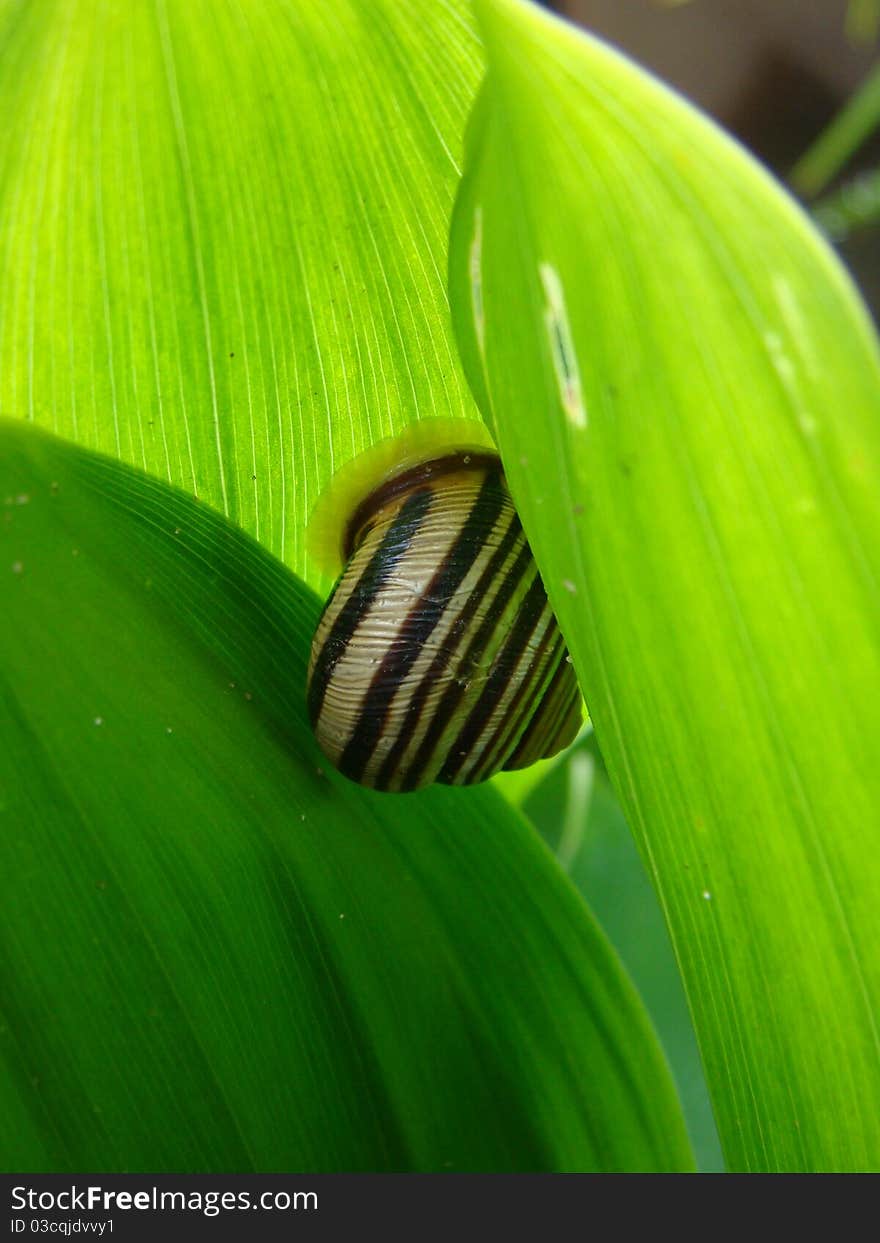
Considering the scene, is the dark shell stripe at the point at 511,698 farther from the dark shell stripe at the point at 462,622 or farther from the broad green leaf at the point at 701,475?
the broad green leaf at the point at 701,475

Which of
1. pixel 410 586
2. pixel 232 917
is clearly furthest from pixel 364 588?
pixel 232 917

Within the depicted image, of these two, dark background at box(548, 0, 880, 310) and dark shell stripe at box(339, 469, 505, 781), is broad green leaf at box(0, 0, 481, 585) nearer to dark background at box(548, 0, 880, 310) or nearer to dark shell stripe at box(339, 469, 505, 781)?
dark shell stripe at box(339, 469, 505, 781)

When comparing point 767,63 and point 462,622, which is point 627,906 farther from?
point 767,63

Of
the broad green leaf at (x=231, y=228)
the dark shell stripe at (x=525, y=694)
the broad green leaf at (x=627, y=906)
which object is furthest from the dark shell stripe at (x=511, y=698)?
the broad green leaf at (x=627, y=906)

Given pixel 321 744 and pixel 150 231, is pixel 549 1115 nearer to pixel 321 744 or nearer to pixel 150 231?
pixel 321 744

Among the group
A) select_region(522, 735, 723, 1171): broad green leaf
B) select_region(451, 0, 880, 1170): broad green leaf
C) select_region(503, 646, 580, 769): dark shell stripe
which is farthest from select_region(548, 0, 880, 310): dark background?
select_region(451, 0, 880, 1170): broad green leaf
